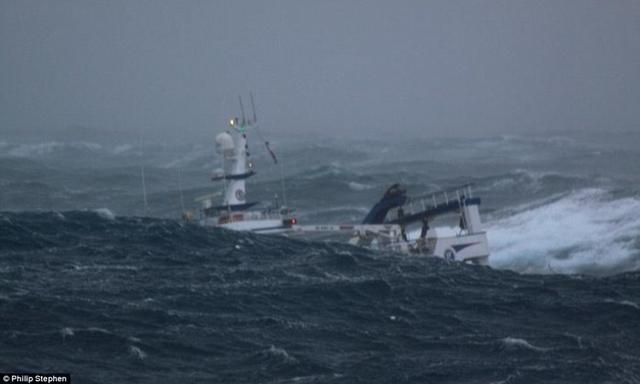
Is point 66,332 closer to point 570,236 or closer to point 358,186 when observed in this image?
point 570,236

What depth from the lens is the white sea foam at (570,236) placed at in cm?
5225

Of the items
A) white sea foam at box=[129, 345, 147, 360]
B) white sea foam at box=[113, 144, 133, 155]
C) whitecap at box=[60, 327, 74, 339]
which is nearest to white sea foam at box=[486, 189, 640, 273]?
white sea foam at box=[129, 345, 147, 360]

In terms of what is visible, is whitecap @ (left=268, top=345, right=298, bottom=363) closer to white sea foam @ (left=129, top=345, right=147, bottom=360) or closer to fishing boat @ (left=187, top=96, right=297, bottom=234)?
white sea foam @ (left=129, top=345, right=147, bottom=360)

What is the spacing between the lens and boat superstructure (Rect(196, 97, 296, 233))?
174 ft

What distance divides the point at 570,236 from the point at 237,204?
1790 cm

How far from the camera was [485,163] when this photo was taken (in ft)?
340

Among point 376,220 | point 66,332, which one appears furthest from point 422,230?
point 66,332

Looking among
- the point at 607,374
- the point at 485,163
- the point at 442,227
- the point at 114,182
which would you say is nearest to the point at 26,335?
the point at 607,374

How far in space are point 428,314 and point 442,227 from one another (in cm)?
3089

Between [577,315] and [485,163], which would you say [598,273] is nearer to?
[577,315]

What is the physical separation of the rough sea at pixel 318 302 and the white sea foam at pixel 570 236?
0.16 meters

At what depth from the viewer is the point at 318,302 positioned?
3344 centimetres

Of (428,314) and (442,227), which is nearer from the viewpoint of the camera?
(428,314)

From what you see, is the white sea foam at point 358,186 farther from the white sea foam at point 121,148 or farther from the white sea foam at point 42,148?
the white sea foam at point 121,148
